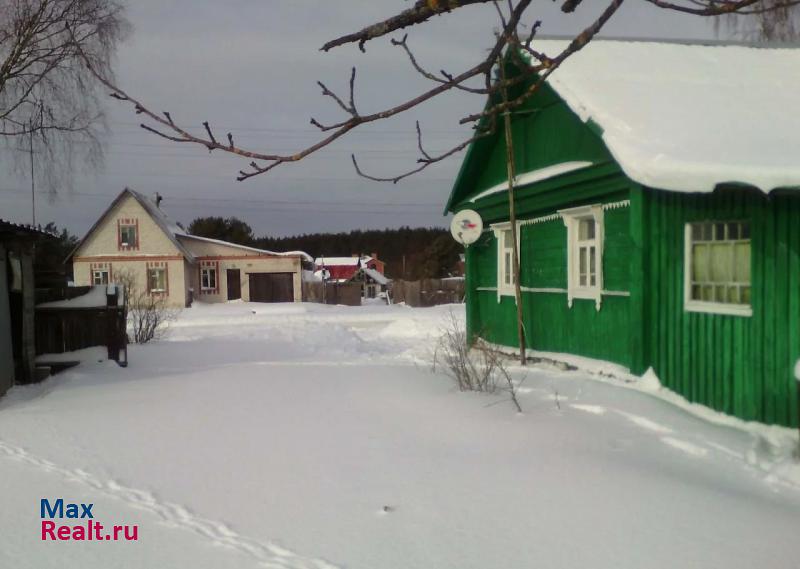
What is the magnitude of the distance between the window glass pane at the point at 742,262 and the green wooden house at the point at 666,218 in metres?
0.01

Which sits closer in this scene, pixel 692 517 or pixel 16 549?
pixel 16 549

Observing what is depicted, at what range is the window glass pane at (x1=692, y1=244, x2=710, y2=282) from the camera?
7.55 metres

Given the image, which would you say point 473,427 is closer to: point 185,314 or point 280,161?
point 280,161

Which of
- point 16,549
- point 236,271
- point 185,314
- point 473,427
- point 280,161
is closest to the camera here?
point 280,161

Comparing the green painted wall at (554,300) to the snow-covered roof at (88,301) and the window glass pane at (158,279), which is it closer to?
the snow-covered roof at (88,301)

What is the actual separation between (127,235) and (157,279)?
8.60 feet

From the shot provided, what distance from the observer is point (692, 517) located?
4590 millimetres

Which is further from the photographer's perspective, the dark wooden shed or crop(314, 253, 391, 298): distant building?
crop(314, 253, 391, 298): distant building

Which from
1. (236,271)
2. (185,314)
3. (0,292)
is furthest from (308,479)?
(236,271)

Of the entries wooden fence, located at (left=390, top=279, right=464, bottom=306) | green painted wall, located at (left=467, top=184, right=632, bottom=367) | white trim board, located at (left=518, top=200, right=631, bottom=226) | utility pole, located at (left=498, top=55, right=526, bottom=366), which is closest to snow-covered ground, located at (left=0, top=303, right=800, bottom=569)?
green painted wall, located at (left=467, top=184, right=632, bottom=367)

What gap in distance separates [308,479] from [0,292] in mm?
5882

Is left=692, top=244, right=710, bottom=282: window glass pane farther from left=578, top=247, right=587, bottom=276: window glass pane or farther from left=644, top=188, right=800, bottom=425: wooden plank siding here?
left=578, top=247, right=587, bottom=276: window glass pane

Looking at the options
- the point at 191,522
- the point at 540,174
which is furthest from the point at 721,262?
the point at 191,522

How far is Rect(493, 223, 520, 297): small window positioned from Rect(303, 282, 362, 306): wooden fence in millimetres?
27933
